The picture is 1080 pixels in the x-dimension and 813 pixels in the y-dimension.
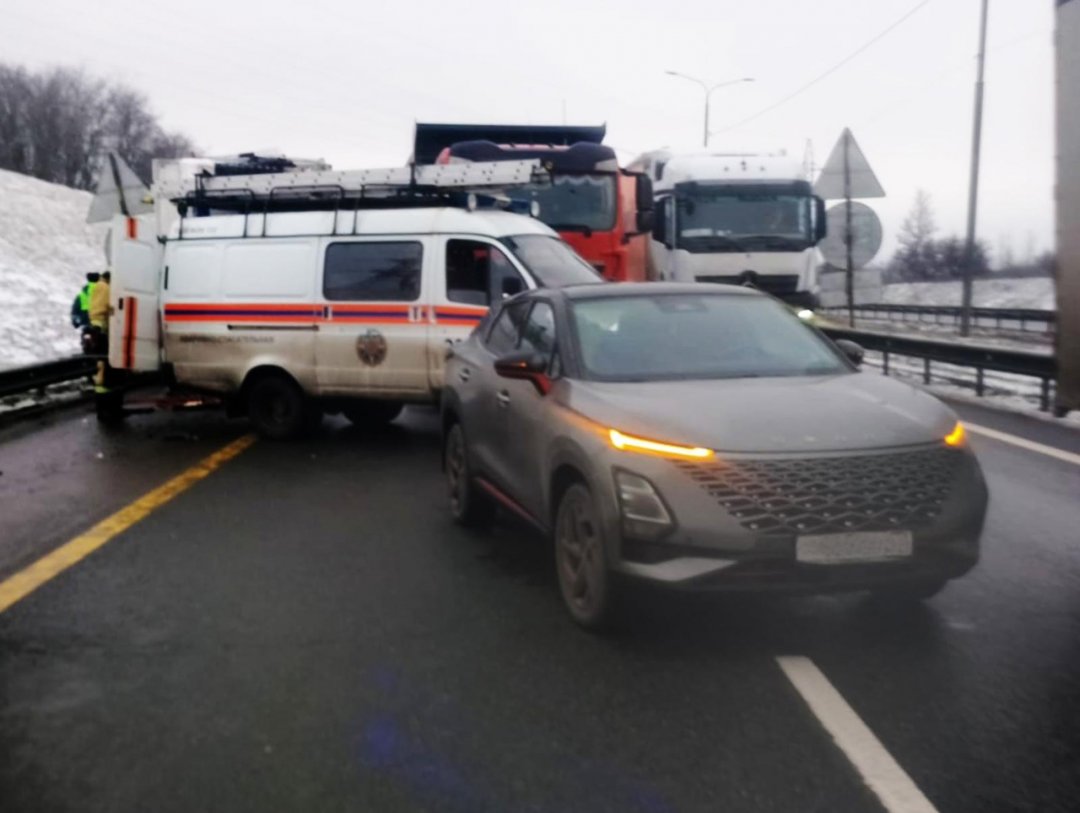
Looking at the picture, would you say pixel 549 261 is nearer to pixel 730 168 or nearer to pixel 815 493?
pixel 815 493

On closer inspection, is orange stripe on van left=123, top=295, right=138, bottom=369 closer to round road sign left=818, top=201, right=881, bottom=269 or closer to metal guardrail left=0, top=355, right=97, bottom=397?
metal guardrail left=0, top=355, right=97, bottom=397

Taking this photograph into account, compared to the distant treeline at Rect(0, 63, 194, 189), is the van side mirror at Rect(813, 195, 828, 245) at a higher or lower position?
lower

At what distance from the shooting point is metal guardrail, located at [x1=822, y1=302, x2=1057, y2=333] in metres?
36.5

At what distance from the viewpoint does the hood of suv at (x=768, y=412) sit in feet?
18.1

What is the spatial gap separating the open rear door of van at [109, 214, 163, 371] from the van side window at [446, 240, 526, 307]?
10.7ft

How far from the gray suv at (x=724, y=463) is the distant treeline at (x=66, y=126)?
83279 mm

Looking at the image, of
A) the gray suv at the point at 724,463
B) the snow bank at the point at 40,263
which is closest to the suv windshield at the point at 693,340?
the gray suv at the point at 724,463

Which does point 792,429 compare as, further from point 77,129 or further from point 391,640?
point 77,129

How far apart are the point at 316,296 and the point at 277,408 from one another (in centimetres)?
125

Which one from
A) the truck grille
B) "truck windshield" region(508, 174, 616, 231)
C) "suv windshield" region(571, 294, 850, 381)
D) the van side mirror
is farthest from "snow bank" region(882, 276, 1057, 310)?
the truck grille

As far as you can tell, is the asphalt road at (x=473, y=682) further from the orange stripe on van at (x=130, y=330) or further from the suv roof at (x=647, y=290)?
the orange stripe on van at (x=130, y=330)

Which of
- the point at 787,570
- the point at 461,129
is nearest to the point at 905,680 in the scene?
the point at 787,570

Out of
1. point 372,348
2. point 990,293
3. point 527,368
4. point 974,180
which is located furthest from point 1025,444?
point 990,293

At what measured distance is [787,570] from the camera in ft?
17.6
